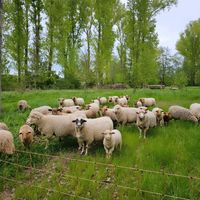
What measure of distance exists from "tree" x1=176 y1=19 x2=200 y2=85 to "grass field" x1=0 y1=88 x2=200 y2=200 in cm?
4589

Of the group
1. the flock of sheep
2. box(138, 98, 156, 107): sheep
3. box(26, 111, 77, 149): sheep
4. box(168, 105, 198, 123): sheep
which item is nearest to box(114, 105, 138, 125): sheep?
the flock of sheep

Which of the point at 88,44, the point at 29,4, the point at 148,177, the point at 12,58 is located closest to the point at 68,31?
the point at 88,44

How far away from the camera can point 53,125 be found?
9.98 meters

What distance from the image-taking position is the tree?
179 ft

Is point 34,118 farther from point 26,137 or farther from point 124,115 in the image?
point 124,115

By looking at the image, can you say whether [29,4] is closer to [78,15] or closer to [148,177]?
[78,15]

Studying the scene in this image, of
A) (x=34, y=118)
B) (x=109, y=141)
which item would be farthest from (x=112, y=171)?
(x=34, y=118)

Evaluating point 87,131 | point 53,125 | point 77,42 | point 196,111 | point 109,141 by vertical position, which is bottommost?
point 109,141

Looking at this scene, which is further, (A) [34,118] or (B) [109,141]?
(A) [34,118]

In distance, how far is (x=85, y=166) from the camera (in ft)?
25.6

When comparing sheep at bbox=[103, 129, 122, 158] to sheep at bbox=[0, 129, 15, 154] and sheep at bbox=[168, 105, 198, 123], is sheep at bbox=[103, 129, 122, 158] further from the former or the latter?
sheep at bbox=[168, 105, 198, 123]

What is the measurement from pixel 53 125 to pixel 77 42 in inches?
1171

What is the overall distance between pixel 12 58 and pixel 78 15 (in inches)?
522

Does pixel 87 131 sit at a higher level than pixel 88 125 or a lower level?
lower
